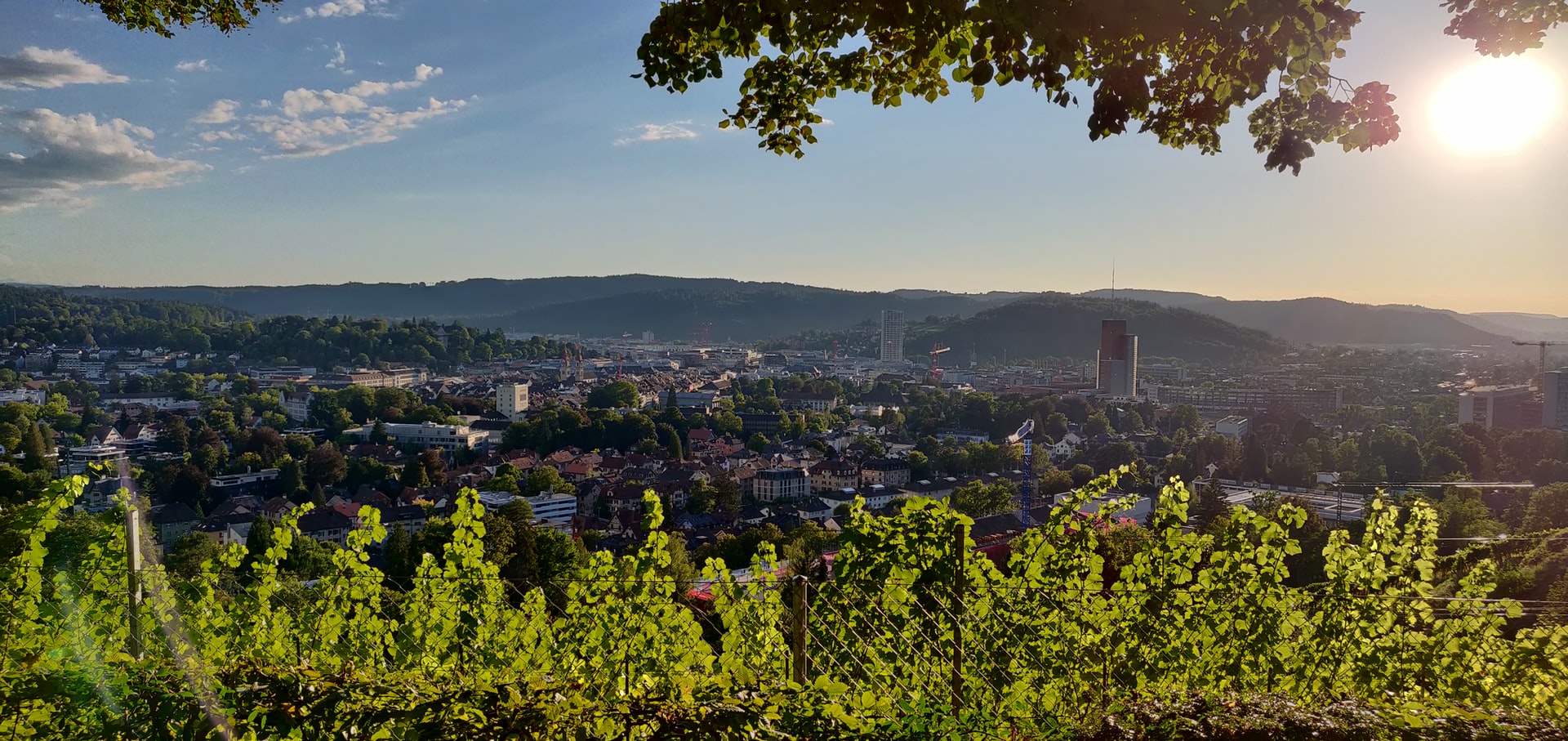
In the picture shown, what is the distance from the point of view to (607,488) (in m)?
32.6

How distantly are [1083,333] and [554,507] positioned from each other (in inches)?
3152

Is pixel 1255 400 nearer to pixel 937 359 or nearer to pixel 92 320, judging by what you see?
pixel 937 359

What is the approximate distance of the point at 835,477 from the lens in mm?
37156

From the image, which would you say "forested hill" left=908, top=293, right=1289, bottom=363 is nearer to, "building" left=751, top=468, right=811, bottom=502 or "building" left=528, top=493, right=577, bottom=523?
"building" left=751, top=468, right=811, bottom=502

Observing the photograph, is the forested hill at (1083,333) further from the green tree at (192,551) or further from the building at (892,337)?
the green tree at (192,551)

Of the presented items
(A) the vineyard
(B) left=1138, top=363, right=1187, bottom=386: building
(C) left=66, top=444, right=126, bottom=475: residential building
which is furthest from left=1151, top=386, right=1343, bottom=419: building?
(A) the vineyard

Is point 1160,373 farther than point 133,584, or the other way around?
point 1160,373

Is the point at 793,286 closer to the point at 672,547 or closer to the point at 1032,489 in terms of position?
the point at 1032,489

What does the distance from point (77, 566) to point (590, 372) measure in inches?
3210

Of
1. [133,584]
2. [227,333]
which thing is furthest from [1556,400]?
[227,333]

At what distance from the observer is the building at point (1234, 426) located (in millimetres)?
46162

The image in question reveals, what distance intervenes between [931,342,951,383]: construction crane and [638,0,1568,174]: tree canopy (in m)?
78.5

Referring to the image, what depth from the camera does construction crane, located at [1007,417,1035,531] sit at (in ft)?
81.3

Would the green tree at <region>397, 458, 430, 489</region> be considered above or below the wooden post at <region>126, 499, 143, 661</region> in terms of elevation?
below
